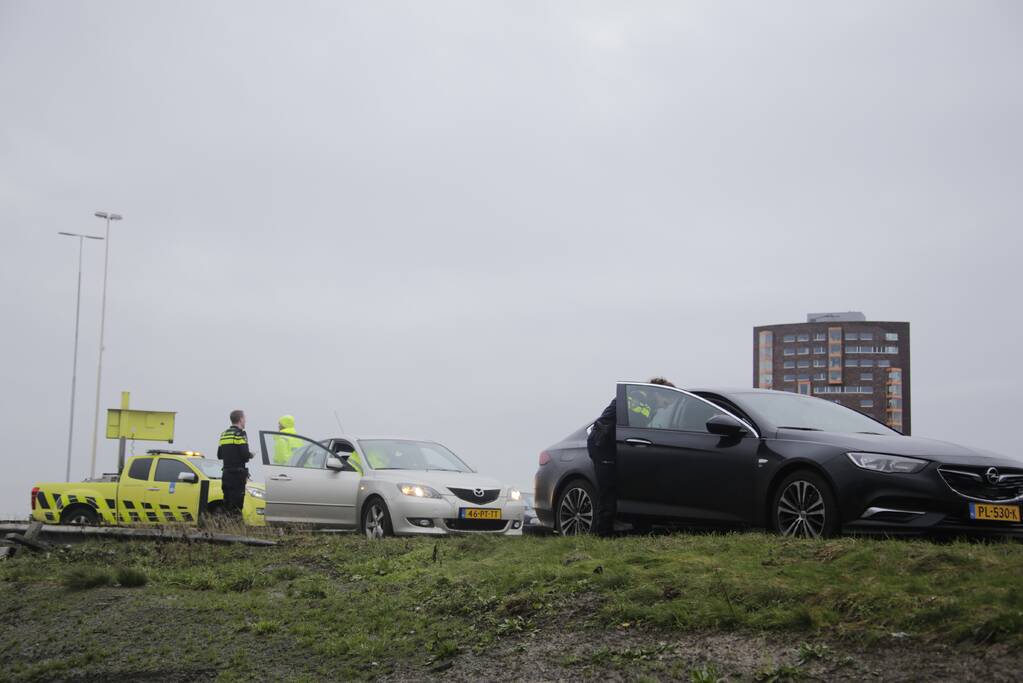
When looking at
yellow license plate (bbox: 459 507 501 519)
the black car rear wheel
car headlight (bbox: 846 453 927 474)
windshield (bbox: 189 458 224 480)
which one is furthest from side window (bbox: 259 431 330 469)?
car headlight (bbox: 846 453 927 474)

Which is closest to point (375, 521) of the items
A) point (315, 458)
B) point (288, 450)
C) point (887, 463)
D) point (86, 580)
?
point (315, 458)

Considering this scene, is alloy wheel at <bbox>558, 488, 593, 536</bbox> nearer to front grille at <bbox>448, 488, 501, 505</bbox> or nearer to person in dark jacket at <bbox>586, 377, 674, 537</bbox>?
person in dark jacket at <bbox>586, 377, 674, 537</bbox>

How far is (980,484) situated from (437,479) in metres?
7.16

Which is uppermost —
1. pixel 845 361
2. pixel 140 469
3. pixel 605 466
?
pixel 845 361

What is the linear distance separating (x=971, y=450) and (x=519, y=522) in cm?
663

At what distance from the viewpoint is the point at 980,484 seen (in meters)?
9.49

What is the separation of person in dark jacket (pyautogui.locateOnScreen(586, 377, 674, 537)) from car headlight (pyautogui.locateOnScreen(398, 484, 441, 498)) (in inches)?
123

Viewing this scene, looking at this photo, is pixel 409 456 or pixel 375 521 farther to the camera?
pixel 409 456

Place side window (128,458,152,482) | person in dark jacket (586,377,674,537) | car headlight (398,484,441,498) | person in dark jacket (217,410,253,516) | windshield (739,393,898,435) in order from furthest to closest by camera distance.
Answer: side window (128,458,152,482) < person in dark jacket (217,410,253,516) < car headlight (398,484,441,498) < person in dark jacket (586,377,674,537) < windshield (739,393,898,435)

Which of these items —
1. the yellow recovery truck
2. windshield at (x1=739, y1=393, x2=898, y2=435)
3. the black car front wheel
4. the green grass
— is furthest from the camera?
the yellow recovery truck

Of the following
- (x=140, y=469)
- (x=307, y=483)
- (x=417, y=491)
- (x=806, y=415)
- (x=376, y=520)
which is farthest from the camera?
(x=140, y=469)

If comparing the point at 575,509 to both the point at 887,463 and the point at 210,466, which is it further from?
the point at 210,466

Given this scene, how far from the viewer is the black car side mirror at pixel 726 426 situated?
10.5 m

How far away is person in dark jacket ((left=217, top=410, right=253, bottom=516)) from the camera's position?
54.0 feet
